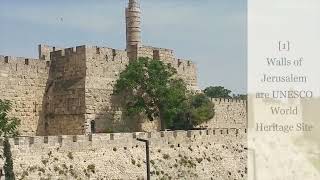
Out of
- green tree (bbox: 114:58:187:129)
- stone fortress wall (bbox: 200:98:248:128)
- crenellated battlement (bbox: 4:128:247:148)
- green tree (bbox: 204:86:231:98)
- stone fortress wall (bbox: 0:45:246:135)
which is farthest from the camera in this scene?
green tree (bbox: 204:86:231:98)

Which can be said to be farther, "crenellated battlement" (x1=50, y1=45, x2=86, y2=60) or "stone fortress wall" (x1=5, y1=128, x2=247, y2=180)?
"crenellated battlement" (x1=50, y1=45, x2=86, y2=60)

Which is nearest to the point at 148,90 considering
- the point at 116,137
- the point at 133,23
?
the point at 116,137

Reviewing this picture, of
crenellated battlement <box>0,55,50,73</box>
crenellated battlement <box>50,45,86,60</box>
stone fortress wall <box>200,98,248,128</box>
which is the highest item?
crenellated battlement <box>50,45,86,60</box>

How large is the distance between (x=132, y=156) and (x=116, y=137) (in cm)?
93

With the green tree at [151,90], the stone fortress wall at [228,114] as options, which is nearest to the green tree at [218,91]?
the stone fortress wall at [228,114]

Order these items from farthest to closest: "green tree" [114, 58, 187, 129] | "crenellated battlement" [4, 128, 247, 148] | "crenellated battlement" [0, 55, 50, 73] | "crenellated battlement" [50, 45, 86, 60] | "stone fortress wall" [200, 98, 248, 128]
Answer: "stone fortress wall" [200, 98, 248, 128] < "green tree" [114, 58, 187, 129] < "crenellated battlement" [50, 45, 86, 60] < "crenellated battlement" [0, 55, 50, 73] < "crenellated battlement" [4, 128, 247, 148]

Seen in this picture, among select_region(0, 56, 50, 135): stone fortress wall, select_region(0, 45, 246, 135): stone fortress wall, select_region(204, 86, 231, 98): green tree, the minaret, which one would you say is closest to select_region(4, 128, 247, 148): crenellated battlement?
select_region(0, 45, 246, 135): stone fortress wall

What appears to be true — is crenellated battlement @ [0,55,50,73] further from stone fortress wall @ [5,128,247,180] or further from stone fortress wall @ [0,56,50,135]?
stone fortress wall @ [5,128,247,180]

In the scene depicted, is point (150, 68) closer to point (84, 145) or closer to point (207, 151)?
point (207, 151)

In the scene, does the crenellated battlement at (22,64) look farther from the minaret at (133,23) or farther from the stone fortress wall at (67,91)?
the minaret at (133,23)

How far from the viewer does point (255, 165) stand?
26.8 metres

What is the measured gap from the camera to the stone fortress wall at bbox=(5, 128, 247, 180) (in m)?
20.3

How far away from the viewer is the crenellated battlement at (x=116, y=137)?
2028 centimetres

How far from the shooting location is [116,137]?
23156mm
